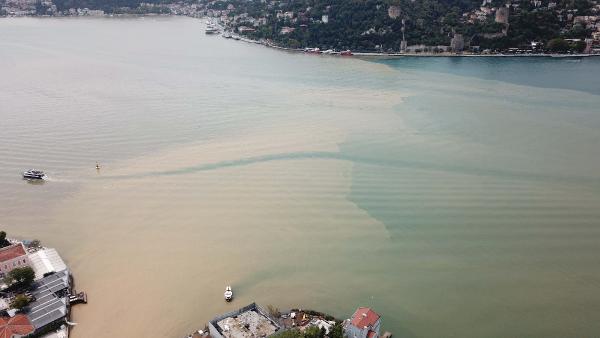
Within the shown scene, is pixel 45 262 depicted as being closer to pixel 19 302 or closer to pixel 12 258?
pixel 12 258

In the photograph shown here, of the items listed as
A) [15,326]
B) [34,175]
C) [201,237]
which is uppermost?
[34,175]

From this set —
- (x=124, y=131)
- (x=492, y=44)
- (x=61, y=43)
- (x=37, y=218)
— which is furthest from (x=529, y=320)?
(x=61, y=43)

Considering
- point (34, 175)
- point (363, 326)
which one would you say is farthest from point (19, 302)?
point (34, 175)

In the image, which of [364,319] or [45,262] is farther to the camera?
[45,262]

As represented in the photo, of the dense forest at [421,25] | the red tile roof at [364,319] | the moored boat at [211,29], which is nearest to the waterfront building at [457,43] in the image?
the dense forest at [421,25]

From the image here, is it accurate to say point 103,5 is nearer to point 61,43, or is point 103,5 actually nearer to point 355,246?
point 61,43

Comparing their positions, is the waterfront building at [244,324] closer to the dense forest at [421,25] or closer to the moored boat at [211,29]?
the dense forest at [421,25]
